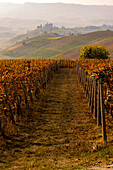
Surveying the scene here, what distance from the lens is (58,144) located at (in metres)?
9.01

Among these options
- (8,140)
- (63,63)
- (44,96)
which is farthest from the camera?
(63,63)

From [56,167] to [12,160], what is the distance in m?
1.69

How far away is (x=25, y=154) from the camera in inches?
321

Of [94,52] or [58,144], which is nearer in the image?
[58,144]

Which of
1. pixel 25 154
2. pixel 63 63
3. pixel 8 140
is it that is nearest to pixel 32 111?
pixel 8 140

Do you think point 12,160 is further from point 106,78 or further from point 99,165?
point 106,78

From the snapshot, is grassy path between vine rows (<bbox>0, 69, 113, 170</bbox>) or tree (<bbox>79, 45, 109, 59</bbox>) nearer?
grassy path between vine rows (<bbox>0, 69, 113, 170</bbox>)

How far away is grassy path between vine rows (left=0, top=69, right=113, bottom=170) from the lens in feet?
23.4

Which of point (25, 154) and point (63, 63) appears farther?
point (63, 63)

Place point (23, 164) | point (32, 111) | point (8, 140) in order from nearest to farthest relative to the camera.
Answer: point (23, 164), point (8, 140), point (32, 111)

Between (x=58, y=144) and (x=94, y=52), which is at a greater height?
(x=94, y=52)

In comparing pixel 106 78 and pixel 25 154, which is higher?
pixel 106 78

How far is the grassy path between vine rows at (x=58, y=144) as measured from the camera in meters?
7.13

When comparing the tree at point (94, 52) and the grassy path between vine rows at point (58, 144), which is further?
the tree at point (94, 52)
